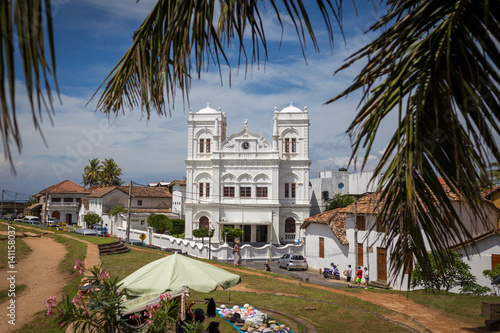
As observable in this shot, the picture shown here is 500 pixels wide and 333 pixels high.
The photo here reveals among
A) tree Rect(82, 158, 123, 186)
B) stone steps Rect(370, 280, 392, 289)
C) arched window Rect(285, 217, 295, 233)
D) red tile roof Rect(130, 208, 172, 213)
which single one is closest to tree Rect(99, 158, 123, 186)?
tree Rect(82, 158, 123, 186)

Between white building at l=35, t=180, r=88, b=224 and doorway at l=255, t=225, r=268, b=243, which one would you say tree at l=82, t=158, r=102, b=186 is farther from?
doorway at l=255, t=225, r=268, b=243

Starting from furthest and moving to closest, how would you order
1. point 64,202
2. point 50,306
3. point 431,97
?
point 64,202
point 50,306
point 431,97

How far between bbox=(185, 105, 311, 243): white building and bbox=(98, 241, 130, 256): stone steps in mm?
14607

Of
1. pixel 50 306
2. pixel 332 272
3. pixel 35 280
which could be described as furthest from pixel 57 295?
pixel 332 272

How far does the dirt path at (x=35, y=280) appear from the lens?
10.9m

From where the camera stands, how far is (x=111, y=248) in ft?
82.9

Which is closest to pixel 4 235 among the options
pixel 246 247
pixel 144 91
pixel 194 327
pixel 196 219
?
pixel 246 247

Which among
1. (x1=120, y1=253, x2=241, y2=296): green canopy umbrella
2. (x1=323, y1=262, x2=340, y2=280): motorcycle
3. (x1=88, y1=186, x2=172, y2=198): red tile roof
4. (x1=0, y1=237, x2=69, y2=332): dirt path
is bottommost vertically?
(x1=323, y1=262, x2=340, y2=280): motorcycle

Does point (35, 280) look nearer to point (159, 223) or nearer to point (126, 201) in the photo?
point (159, 223)

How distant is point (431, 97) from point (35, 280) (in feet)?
54.7

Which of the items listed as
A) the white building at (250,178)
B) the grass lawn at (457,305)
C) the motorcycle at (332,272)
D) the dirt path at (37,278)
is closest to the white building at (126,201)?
the white building at (250,178)

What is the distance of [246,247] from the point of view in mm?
31078

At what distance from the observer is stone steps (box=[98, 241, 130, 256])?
79.8 feet

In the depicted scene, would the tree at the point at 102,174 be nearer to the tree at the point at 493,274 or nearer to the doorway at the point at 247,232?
the doorway at the point at 247,232
